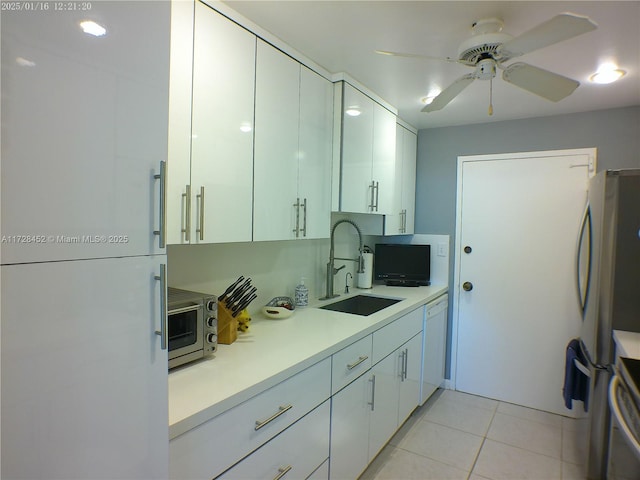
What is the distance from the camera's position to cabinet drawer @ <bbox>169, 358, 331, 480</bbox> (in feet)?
3.44

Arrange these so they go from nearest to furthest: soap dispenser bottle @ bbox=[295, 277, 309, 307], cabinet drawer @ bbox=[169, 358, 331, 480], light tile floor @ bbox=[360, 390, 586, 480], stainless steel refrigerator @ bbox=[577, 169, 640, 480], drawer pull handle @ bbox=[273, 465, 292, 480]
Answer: cabinet drawer @ bbox=[169, 358, 331, 480] → drawer pull handle @ bbox=[273, 465, 292, 480] → stainless steel refrigerator @ bbox=[577, 169, 640, 480] → light tile floor @ bbox=[360, 390, 586, 480] → soap dispenser bottle @ bbox=[295, 277, 309, 307]

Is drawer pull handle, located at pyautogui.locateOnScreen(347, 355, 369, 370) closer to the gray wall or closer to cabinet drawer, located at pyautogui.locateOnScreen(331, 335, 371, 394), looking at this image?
cabinet drawer, located at pyautogui.locateOnScreen(331, 335, 371, 394)

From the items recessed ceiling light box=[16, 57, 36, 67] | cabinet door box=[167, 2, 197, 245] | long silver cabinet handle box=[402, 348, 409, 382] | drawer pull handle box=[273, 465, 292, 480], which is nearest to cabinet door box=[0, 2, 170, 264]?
recessed ceiling light box=[16, 57, 36, 67]

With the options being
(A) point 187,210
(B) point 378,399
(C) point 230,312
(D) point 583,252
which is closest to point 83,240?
(A) point 187,210

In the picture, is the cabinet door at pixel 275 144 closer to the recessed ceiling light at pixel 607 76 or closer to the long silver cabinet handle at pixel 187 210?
the long silver cabinet handle at pixel 187 210

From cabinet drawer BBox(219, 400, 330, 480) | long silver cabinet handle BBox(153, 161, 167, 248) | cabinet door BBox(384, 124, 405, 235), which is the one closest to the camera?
long silver cabinet handle BBox(153, 161, 167, 248)

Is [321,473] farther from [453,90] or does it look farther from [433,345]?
[453,90]

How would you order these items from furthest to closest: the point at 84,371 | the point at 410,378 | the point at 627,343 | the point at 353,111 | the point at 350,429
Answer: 1. the point at 410,378
2. the point at 353,111
3. the point at 350,429
4. the point at 627,343
5. the point at 84,371

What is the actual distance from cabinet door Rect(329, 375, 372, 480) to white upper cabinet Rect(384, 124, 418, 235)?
1.47 m

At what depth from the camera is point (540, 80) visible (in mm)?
1610

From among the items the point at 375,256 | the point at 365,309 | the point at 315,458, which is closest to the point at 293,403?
the point at 315,458

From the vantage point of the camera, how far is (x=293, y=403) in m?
1.45

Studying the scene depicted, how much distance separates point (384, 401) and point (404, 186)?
1.85 metres

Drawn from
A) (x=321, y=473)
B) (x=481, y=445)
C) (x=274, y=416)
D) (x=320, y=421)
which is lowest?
(x=481, y=445)
